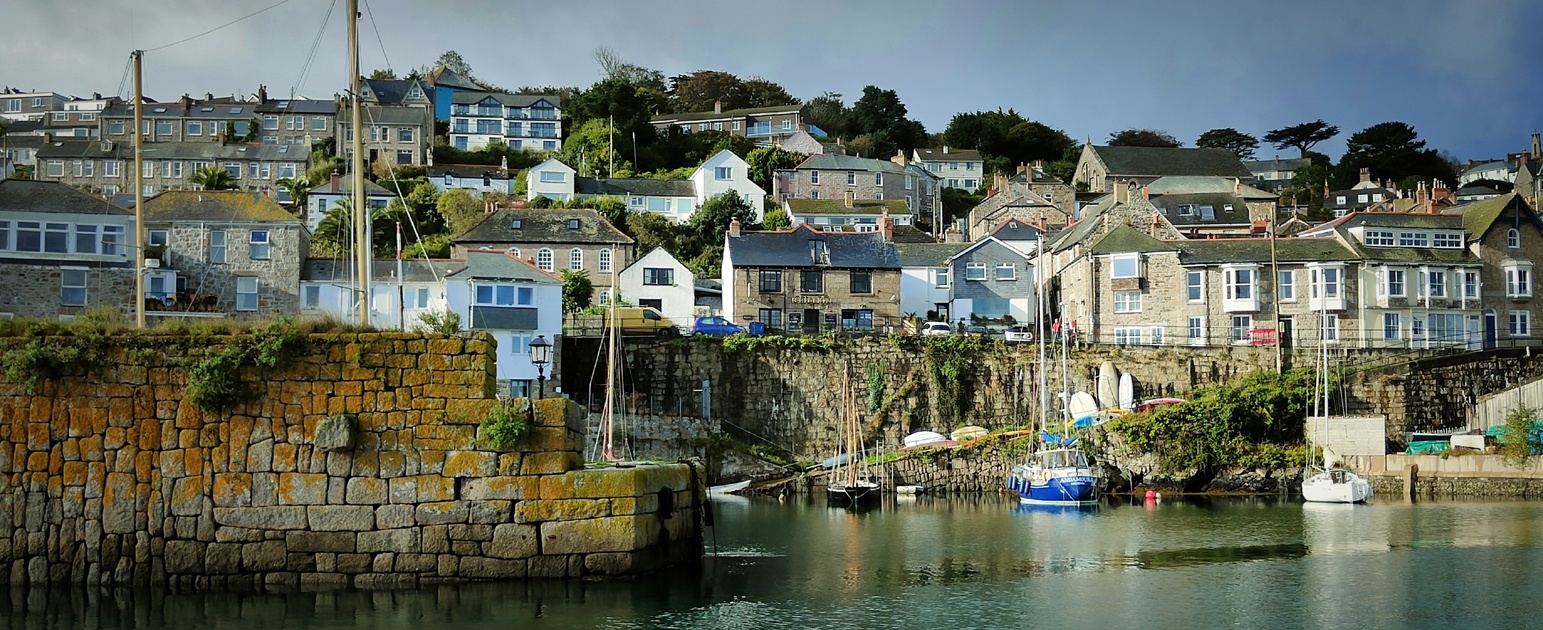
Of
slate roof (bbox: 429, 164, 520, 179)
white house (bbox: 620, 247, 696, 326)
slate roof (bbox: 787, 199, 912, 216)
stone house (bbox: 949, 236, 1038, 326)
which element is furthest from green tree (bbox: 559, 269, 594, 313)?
slate roof (bbox: 429, 164, 520, 179)

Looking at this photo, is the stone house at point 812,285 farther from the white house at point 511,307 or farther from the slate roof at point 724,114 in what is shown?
the slate roof at point 724,114

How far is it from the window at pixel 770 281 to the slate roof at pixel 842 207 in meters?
25.4

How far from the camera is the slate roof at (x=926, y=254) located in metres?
64.6

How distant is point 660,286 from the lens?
204 ft

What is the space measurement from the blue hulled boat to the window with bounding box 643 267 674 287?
22.9 m

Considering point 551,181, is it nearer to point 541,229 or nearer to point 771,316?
point 541,229

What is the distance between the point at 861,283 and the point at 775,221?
21979mm

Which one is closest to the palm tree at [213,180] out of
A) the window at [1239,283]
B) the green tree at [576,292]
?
the green tree at [576,292]

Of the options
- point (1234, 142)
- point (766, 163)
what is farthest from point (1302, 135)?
point (766, 163)

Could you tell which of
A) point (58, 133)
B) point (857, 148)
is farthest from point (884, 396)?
point (58, 133)

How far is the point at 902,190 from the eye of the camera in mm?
95500

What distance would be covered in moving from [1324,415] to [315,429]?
37470 mm

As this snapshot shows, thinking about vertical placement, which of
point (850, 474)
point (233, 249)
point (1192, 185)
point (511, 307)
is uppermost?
point (1192, 185)

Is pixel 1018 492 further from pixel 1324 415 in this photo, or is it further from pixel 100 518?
pixel 100 518
